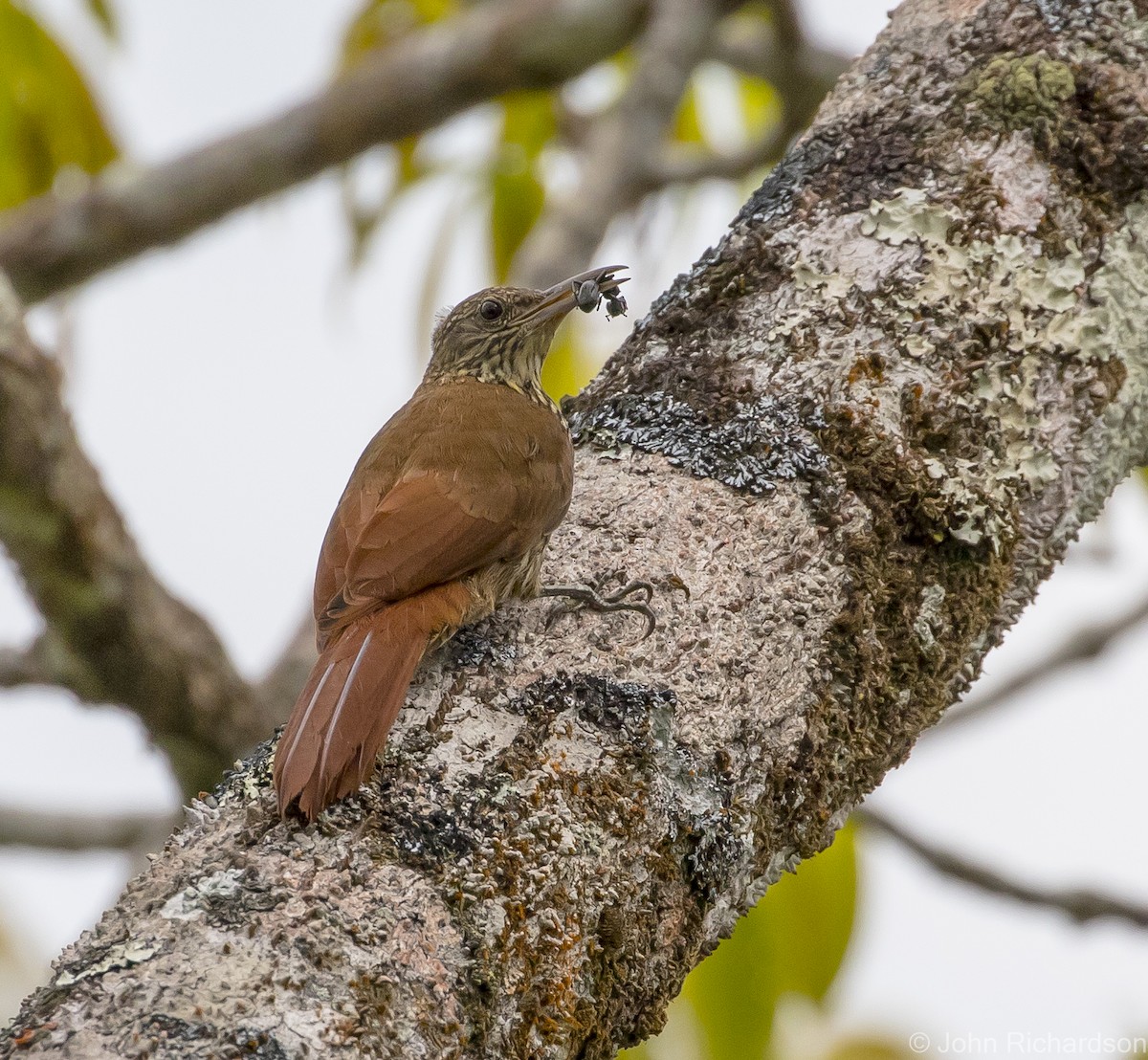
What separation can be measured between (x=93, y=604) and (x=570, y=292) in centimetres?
123

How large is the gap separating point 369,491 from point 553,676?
0.87 m

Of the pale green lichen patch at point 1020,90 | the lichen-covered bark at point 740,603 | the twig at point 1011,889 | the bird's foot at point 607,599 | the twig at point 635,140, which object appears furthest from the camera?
the twig at point 635,140

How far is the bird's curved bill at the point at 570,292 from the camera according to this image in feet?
9.68

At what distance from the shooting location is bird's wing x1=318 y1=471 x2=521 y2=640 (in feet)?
7.39

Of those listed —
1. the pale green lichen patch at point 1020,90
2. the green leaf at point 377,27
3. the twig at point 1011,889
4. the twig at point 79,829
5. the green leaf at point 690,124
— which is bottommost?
the twig at point 1011,889

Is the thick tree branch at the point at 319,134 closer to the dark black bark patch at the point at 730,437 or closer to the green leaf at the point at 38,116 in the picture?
the green leaf at the point at 38,116

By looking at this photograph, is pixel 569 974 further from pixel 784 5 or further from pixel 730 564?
pixel 784 5

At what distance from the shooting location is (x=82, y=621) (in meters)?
3.15

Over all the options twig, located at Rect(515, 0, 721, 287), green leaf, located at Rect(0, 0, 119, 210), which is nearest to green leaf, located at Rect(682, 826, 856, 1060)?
twig, located at Rect(515, 0, 721, 287)

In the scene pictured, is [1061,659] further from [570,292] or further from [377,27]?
[377,27]

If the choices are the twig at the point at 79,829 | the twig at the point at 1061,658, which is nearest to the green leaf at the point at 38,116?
the twig at the point at 79,829

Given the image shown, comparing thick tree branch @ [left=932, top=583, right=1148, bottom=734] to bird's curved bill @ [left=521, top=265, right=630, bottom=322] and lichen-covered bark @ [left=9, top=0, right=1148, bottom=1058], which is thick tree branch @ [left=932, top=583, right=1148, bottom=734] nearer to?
bird's curved bill @ [left=521, top=265, right=630, bottom=322]

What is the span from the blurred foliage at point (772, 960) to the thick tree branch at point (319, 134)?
254 centimetres

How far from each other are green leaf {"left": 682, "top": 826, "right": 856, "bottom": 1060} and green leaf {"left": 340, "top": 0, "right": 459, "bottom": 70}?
129 inches
